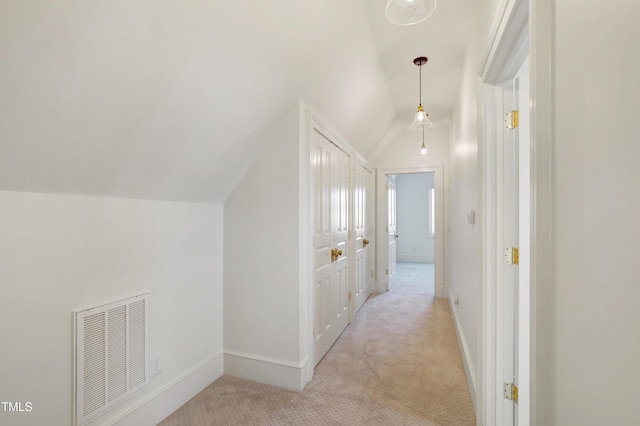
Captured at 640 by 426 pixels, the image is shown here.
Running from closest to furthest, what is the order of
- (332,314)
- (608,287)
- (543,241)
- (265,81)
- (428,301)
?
1. (608,287)
2. (543,241)
3. (265,81)
4. (332,314)
5. (428,301)

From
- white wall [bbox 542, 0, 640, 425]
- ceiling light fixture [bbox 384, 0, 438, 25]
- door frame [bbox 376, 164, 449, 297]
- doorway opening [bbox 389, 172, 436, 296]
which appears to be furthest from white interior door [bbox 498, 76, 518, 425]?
doorway opening [bbox 389, 172, 436, 296]

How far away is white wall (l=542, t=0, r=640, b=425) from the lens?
0.50 m

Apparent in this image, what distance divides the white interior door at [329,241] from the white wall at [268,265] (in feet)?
0.97

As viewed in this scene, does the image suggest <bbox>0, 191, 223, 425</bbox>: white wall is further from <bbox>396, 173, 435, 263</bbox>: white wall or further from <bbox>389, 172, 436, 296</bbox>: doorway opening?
<bbox>396, 173, 435, 263</bbox>: white wall

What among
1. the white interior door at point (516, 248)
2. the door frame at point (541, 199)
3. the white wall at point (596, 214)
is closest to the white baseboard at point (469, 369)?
the white interior door at point (516, 248)

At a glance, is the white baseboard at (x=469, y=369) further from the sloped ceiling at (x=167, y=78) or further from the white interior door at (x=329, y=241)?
the sloped ceiling at (x=167, y=78)

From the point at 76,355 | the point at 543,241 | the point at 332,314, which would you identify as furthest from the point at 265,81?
the point at 332,314

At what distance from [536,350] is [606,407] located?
277mm

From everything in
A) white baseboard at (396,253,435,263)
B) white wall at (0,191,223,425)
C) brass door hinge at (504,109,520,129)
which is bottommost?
white baseboard at (396,253,435,263)

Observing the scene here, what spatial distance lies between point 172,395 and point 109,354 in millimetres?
595

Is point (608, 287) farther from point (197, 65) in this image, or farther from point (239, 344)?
point (239, 344)

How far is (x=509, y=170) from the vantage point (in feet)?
5.13

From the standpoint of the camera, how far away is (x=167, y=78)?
1385 mm

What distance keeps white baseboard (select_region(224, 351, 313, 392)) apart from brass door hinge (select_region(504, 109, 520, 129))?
206 cm
